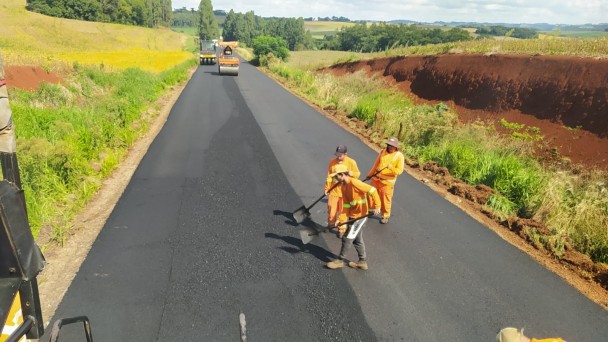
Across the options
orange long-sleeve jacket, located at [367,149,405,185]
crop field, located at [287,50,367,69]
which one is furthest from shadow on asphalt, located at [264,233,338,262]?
crop field, located at [287,50,367,69]

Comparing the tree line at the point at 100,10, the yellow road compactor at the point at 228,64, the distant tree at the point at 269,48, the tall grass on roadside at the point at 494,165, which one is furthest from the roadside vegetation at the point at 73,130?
the tree line at the point at 100,10

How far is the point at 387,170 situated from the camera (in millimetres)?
6914

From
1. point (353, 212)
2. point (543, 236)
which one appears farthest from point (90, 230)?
point (543, 236)

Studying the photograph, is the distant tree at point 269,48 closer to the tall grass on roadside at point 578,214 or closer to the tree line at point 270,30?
the tall grass on roadside at point 578,214

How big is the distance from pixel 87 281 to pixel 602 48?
18.8 meters

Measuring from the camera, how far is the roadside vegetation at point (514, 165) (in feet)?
23.1

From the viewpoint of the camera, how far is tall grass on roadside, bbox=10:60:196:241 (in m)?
7.25

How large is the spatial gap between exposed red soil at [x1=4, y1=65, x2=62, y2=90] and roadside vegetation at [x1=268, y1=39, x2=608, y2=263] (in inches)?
564

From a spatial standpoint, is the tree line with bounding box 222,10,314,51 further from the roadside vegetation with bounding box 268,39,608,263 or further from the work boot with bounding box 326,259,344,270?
the work boot with bounding box 326,259,344,270

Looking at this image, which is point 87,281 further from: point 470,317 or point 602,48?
point 602,48

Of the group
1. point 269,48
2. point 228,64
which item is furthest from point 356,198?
point 269,48

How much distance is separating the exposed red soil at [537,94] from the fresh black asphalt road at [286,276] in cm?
697

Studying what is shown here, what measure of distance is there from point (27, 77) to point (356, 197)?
20783 mm

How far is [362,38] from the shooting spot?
8412cm
